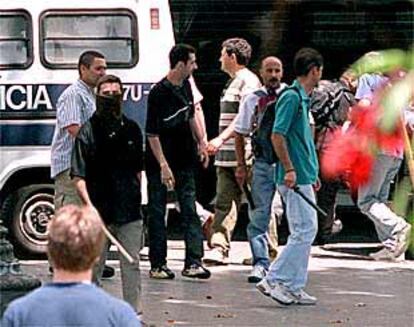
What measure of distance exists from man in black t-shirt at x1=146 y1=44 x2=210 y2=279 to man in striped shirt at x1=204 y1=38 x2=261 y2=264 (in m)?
0.45

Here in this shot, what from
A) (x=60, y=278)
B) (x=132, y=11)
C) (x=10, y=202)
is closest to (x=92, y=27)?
(x=132, y=11)

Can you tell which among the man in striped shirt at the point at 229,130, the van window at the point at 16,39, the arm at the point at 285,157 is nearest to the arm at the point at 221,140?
the man in striped shirt at the point at 229,130

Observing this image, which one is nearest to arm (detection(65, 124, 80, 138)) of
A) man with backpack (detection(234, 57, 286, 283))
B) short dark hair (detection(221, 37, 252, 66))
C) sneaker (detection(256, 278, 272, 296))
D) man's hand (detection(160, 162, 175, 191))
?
man's hand (detection(160, 162, 175, 191))

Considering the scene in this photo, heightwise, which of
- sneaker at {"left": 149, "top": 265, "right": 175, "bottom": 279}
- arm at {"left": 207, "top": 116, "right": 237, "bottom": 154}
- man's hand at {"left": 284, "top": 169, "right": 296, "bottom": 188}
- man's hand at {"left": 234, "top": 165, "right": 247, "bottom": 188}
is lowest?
sneaker at {"left": 149, "top": 265, "right": 175, "bottom": 279}

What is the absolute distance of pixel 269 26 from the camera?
1320 cm

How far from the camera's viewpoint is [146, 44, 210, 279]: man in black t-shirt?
9930 millimetres

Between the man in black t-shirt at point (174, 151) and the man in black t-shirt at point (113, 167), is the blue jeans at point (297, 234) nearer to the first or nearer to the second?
the man in black t-shirt at point (174, 151)

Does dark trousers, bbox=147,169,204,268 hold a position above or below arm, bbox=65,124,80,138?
below

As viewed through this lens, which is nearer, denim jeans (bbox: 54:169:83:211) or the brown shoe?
denim jeans (bbox: 54:169:83:211)

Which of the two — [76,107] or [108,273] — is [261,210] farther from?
[76,107]

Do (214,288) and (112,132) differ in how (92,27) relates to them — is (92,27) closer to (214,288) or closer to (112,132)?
(214,288)

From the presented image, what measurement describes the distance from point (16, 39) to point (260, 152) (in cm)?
353

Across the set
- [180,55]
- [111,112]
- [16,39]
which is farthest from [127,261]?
[16,39]

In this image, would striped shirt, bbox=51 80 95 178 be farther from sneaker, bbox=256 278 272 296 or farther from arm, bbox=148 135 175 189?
sneaker, bbox=256 278 272 296
